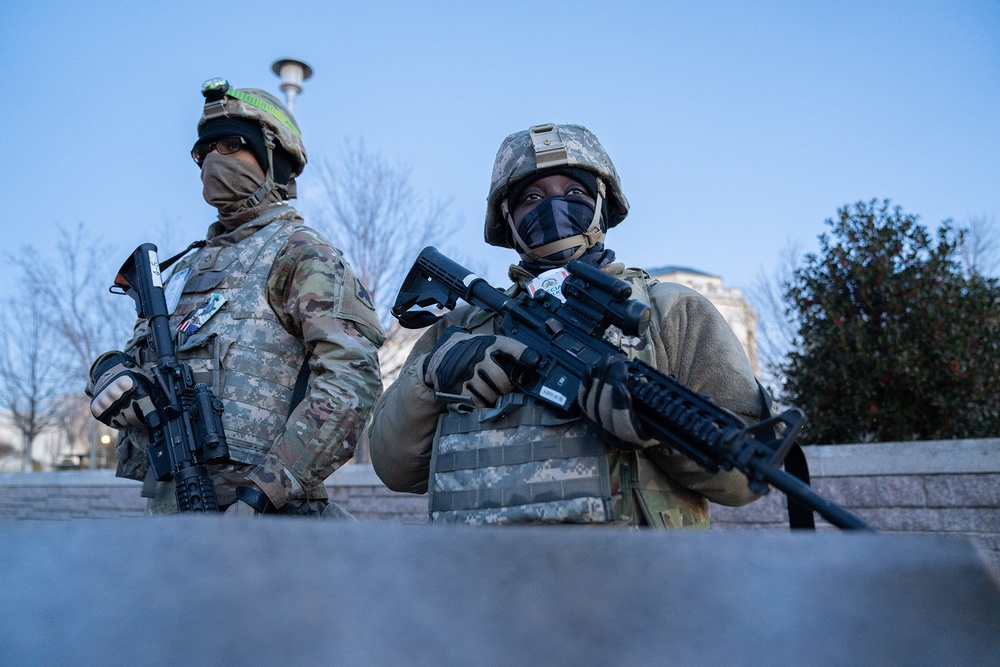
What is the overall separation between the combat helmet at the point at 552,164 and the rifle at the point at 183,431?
128cm

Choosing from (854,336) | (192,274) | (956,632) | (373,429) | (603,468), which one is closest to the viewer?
(956,632)

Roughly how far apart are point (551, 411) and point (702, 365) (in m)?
0.51

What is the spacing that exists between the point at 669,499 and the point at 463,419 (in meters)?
0.68

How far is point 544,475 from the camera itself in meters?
2.22

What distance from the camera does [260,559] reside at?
0.53 m

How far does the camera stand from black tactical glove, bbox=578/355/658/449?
201cm

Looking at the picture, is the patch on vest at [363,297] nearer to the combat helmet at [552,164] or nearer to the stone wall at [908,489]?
the combat helmet at [552,164]

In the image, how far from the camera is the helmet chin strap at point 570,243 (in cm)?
265

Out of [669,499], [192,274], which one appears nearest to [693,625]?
[669,499]

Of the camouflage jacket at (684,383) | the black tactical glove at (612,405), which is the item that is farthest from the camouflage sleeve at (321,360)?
the black tactical glove at (612,405)

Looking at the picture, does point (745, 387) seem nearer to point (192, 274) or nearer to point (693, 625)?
point (693, 625)

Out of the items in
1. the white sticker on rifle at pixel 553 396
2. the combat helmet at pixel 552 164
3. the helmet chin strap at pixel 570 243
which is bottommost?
the white sticker on rifle at pixel 553 396

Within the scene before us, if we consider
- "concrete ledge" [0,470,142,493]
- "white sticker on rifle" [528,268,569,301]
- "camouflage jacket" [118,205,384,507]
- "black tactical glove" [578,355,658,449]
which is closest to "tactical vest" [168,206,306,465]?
"camouflage jacket" [118,205,384,507]

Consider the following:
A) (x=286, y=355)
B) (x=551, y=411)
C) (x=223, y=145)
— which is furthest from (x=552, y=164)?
(x=223, y=145)
